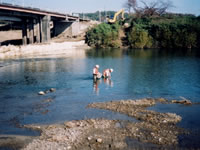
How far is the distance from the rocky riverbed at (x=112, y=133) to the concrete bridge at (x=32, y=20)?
52113 mm

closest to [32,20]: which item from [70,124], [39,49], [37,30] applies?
[37,30]

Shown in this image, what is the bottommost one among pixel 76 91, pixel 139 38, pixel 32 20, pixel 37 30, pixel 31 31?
pixel 76 91

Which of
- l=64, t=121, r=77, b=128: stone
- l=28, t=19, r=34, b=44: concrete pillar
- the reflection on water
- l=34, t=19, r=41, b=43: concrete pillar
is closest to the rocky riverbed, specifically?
l=64, t=121, r=77, b=128: stone

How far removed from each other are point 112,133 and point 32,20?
76030 mm

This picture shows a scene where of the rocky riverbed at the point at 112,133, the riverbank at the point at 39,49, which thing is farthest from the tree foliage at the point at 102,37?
the rocky riverbed at the point at 112,133

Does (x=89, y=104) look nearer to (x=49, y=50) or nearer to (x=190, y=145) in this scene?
(x=190, y=145)

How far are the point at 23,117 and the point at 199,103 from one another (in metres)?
17.4

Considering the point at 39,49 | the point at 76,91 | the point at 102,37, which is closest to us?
the point at 76,91

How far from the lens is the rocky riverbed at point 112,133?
578 inches

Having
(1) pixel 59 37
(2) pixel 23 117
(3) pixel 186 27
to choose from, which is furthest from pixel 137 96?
(1) pixel 59 37

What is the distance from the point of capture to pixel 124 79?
35688 mm

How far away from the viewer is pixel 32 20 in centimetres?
8362

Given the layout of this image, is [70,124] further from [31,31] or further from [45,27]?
[31,31]

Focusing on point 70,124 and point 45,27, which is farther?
point 45,27
